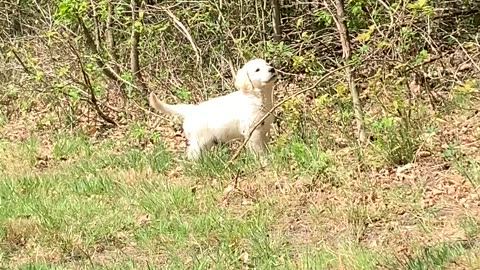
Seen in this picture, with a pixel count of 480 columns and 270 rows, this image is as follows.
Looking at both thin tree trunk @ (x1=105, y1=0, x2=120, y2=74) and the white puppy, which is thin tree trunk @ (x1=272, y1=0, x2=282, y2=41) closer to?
thin tree trunk @ (x1=105, y1=0, x2=120, y2=74)

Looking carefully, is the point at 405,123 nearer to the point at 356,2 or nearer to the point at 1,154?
Answer: the point at 356,2

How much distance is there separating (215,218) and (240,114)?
2105mm

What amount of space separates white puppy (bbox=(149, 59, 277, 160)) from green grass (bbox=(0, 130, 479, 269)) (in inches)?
13.5

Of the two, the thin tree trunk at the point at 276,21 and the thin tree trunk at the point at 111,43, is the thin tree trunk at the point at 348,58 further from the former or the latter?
the thin tree trunk at the point at 111,43

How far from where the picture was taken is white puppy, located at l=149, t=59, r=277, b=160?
25.3ft

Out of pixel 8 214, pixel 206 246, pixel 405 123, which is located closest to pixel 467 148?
pixel 405 123

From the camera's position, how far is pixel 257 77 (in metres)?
7.70

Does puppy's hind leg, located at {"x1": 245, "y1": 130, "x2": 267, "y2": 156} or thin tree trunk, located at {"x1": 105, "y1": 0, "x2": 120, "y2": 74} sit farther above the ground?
thin tree trunk, located at {"x1": 105, "y1": 0, "x2": 120, "y2": 74}

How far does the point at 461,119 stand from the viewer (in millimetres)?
7980

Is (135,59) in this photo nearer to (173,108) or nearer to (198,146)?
(173,108)

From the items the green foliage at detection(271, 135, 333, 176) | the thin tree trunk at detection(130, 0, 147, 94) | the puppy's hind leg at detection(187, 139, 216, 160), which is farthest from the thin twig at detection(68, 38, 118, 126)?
the green foliage at detection(271, 135, 333, 176)

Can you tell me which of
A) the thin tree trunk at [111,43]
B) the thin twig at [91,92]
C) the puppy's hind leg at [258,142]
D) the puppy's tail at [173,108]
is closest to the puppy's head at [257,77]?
the puppy's hind leg at [258,142]

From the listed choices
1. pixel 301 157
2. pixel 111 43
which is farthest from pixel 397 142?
pixel 111 43

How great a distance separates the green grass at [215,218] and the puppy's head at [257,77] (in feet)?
2.27
